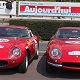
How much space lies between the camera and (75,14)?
1328cm

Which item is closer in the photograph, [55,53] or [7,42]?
[55,53]

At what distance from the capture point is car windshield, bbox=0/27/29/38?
623 centimetres

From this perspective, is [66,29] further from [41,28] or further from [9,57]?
[41,28]

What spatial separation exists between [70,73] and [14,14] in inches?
367

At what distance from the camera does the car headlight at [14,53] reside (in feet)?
15.9

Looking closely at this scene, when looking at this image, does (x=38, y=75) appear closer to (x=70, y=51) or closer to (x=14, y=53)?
(x=14, y=53)

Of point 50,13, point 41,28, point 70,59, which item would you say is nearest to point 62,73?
point 70,59

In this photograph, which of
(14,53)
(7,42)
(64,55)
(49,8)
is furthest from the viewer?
(49,8)

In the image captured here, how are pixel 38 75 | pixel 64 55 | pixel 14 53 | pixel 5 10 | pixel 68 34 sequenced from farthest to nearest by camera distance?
1. pixel 5 10
2. pixel 68 34
3. pixel 38 75
4. pixel 14 53
5. pixel 64 55

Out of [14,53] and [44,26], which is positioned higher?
[14,53]

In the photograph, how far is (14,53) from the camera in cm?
492

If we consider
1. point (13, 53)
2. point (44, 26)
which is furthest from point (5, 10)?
point (13, 53)

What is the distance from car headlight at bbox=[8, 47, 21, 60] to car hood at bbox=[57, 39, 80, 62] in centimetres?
111

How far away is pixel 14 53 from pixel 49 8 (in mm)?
8815
